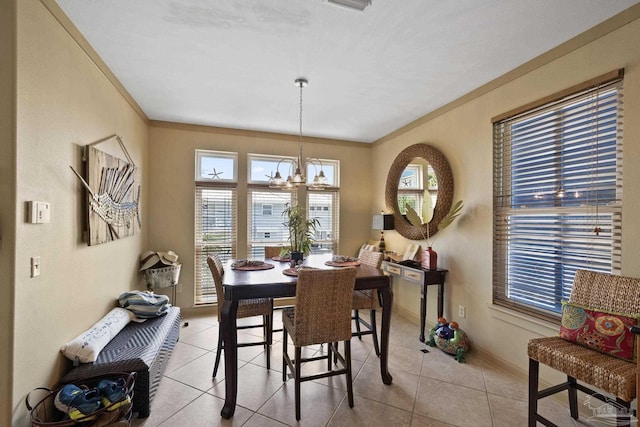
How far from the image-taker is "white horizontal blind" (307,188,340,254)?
4.83 m

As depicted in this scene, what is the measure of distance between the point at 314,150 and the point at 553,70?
3188 mm

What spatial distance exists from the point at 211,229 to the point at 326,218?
186cm

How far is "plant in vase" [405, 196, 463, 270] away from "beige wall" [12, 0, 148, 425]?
3.24m

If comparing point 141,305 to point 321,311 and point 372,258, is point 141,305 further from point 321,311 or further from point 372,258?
point 372,258

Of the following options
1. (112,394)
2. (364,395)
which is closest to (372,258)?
(364,395)

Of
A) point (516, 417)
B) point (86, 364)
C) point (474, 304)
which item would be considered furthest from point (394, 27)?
point (86, 364)

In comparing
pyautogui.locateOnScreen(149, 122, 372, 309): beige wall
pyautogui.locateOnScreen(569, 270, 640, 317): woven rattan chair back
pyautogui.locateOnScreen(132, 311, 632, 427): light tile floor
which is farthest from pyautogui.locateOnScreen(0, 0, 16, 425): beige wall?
pyautogui.locateOnScreen(569, 270, 640, 317): woven rattan chair back

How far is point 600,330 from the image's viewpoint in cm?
169

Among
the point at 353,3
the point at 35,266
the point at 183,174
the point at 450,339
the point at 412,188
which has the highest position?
the point at 353,3

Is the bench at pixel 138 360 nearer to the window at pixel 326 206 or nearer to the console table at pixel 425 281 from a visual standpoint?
the console table at pixel 425 281

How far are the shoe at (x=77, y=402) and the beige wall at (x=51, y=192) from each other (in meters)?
0.15

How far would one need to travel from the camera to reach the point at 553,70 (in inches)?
90.3

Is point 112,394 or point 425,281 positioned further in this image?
point 425,281

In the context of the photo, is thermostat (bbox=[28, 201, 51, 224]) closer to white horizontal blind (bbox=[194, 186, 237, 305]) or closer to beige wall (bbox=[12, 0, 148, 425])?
beige wall (bbox=[12, 0, 148, 425])
